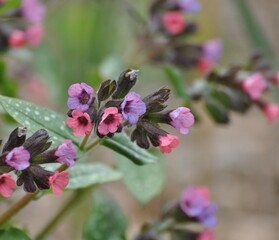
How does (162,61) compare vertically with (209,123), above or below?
above

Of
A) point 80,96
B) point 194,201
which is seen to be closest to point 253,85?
point 194,201

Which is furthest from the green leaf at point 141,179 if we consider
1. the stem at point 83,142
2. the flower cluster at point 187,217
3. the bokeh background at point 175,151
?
the bokeh background at point 175,151

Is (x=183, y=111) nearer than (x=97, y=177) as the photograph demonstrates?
Yes

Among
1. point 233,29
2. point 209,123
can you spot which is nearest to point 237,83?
point 209,123

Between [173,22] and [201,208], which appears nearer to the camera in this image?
[201,208]

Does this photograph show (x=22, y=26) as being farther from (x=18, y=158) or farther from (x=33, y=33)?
(x=18, y=158)

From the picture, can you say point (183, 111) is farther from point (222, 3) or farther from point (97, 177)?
point (222, 3)
